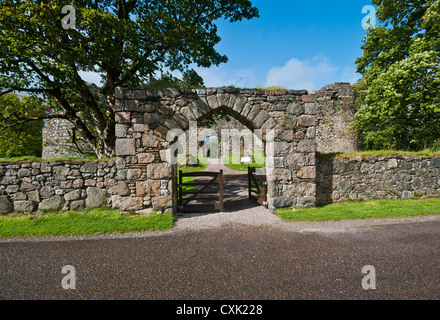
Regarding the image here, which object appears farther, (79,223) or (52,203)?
(52,203)

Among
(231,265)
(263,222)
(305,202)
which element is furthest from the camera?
(305,202)

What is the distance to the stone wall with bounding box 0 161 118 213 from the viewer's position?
5.35 meters

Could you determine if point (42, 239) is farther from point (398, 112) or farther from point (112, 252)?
point (398, 112)

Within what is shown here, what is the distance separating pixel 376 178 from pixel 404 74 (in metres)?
4.89

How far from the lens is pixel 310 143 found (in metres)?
5.96

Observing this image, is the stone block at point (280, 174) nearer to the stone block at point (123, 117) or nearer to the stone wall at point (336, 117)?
the stone block at point (123, 117)

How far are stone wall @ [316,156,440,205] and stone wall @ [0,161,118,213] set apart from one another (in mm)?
6824

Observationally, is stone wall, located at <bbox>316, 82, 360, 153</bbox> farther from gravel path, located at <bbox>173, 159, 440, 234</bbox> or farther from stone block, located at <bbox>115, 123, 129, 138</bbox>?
stone block, located at <bbox>115, 123, 129, 138</bbox>

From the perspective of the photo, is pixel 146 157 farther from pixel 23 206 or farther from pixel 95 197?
pixel 23 206

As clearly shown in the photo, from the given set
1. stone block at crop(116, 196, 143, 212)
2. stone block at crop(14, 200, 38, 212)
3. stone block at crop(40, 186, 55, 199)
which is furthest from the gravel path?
stone block at crop(14, 200, 38, 212)

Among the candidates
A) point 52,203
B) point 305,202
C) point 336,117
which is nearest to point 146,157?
point 52,203

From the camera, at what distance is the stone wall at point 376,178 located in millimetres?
6516

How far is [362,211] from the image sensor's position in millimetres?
5656
